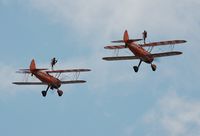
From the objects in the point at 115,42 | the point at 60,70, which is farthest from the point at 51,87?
the point at 115,42

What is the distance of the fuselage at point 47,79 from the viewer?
133750mm

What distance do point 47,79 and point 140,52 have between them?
43.9 ft

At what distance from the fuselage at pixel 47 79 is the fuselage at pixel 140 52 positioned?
1192 cm

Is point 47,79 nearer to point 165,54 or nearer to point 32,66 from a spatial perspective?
point 32,66

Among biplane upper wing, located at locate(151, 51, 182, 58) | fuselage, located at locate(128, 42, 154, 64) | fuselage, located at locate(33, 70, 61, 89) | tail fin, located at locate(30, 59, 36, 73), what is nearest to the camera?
biplane upper wing, located at locate(151, 51, 182, 58)

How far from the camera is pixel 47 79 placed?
443 feet

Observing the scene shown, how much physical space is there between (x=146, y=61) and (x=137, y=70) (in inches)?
76.0

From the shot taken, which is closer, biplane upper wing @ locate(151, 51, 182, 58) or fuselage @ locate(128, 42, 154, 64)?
biplane upper wing @ locate(151, 51, 182, 58)

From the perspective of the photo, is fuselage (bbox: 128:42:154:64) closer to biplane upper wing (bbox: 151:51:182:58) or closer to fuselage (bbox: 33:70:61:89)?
biplane upper wing (bbox: 151:51:182:58)

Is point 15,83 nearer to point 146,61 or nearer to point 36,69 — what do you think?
point 36,69

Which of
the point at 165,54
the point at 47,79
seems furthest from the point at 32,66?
the point at 165,54

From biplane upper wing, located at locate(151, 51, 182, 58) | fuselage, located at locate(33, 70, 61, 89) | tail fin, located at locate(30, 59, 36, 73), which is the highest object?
biplane upper wing, located at locate(151, 51, 182, 58)

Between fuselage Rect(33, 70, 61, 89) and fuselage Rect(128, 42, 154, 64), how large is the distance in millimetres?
11920

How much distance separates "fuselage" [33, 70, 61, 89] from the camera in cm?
13375
